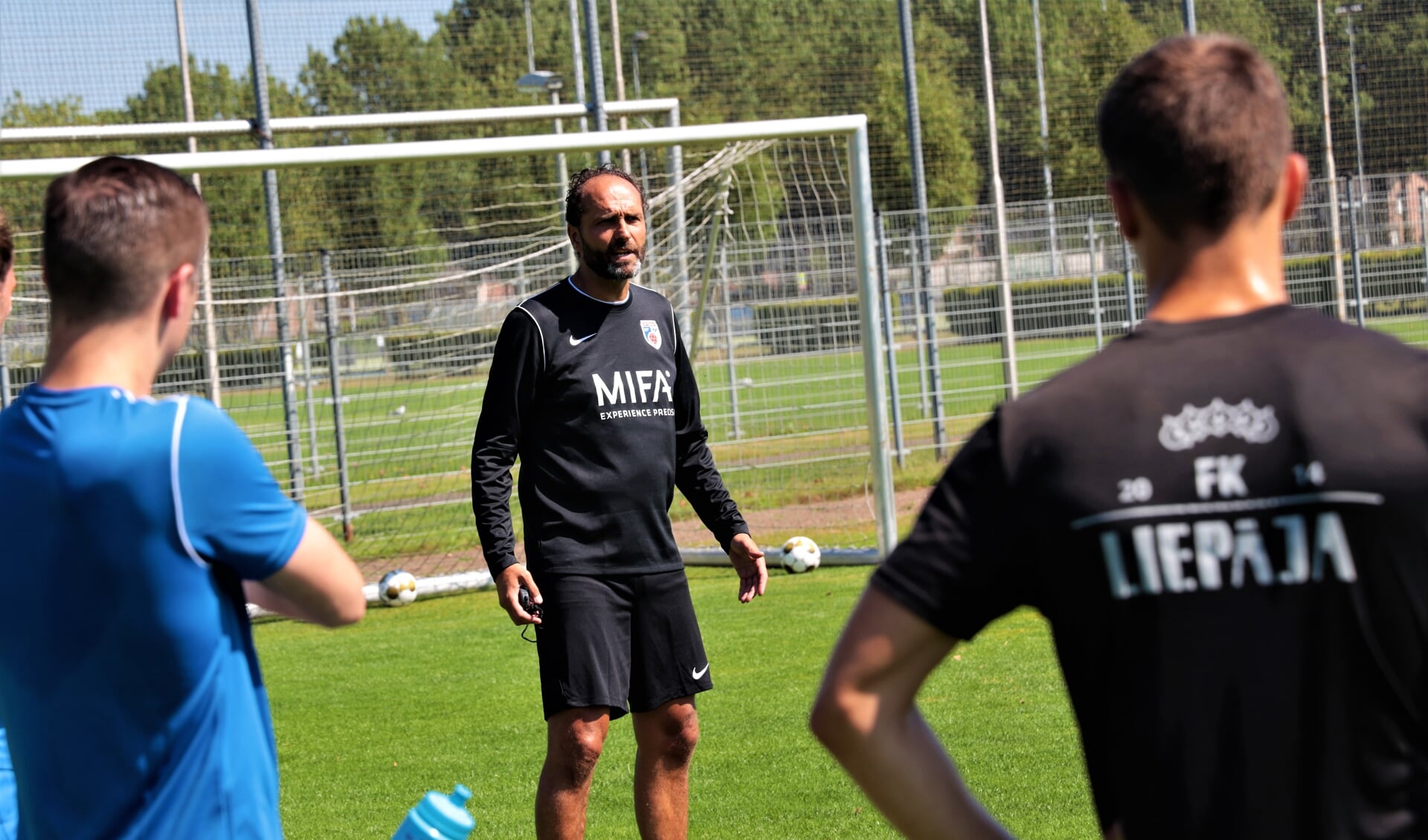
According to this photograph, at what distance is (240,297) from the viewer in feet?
38.7

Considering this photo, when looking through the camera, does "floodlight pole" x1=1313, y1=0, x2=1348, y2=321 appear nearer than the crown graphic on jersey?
No

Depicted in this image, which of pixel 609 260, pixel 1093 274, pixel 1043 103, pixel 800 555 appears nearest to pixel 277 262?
pixel 800 555

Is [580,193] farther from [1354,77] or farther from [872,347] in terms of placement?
[1354,77]

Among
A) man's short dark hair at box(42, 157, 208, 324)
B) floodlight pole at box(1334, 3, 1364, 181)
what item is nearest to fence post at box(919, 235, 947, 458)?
floodlight pole at box(1334, 3, 1364, 181)

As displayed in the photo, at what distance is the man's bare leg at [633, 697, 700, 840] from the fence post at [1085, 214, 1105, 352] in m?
11.8

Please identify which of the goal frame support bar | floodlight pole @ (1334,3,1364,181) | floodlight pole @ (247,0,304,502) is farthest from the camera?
floodlight pole @ (1334,3,1364,181)

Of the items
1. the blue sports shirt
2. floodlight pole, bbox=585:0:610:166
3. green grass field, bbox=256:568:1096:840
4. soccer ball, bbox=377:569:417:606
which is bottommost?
green grass field, bbox=256:568:1096:840

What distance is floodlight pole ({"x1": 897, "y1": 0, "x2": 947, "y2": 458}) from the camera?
46.2ft

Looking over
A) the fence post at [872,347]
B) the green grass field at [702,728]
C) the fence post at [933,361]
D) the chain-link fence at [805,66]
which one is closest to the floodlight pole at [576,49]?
the chain-link fence at [805,66]

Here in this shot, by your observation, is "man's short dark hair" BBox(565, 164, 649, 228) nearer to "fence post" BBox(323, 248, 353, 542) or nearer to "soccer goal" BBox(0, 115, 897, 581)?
"soccer goal" BBox(0, 115, 897, 581)

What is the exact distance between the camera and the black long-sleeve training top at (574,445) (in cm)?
434

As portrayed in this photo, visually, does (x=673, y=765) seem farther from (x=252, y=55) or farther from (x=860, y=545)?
(x=252, y=55)

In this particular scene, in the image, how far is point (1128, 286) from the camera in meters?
15.6

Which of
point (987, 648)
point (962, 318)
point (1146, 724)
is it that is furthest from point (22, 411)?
point (962, 318)
